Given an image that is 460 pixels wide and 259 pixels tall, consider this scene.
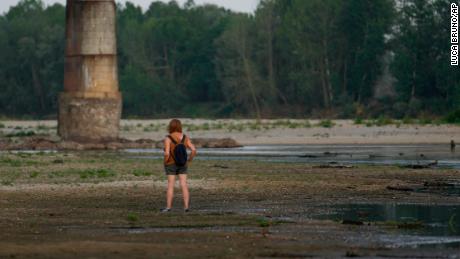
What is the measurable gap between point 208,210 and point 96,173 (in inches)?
369

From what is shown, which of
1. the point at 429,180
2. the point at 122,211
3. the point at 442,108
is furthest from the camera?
the point at 442,108

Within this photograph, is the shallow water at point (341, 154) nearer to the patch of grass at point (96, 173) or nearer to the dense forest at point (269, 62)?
the patch of grass at point (96, 173)

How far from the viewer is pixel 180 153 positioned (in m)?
19.8

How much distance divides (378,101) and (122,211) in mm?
68259

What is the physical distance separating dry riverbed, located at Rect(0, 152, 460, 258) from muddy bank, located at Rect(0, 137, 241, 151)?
37.0 ft

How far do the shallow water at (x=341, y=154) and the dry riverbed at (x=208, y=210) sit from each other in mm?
2805

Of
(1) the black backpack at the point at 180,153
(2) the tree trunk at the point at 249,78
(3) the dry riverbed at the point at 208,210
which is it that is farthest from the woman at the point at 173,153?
(2) the tree trunk at the point at 249,78

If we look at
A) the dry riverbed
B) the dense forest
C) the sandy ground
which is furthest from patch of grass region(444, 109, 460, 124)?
the dry riverbed

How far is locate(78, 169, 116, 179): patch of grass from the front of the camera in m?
28.2

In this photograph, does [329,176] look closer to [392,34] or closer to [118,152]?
[118,152]

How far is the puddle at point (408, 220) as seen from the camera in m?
15.5

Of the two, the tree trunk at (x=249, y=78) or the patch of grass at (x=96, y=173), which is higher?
the tree trunk at (x=249, y=78)

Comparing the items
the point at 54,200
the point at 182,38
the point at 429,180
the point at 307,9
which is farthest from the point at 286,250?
the point at 182,38

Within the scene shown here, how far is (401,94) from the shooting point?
80.7 meters
